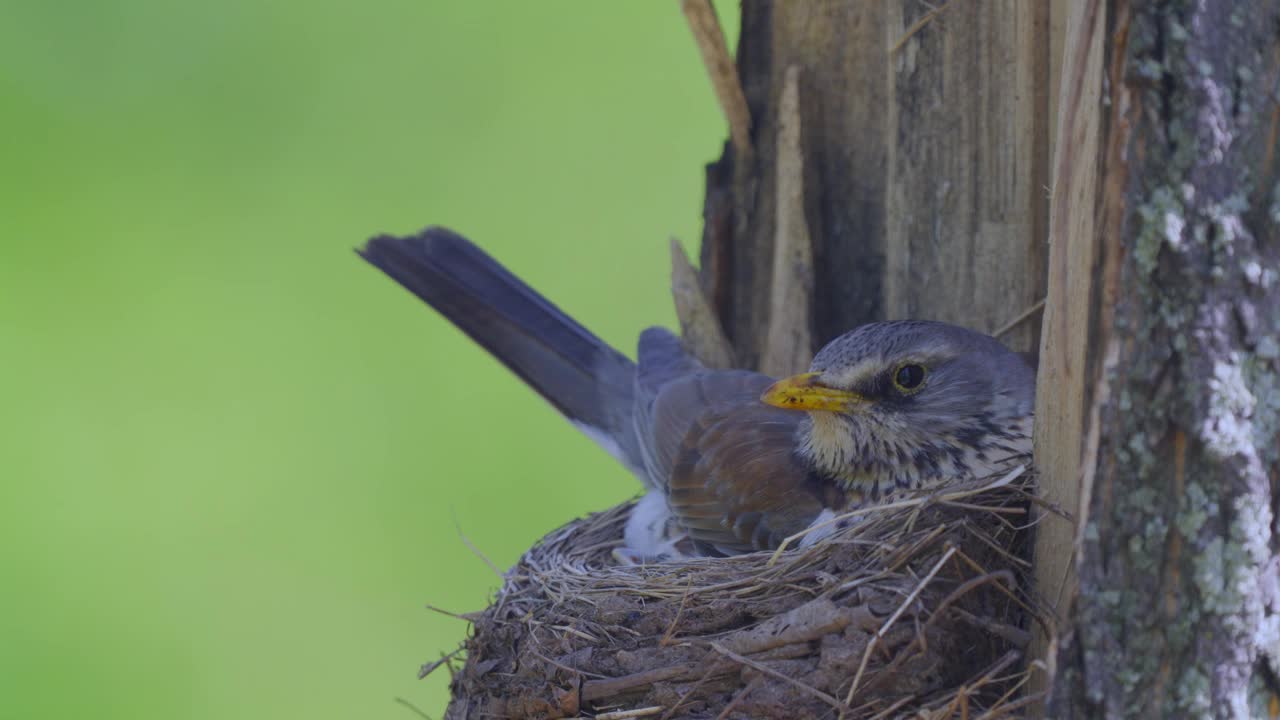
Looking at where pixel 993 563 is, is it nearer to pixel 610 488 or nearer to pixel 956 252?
pixel 956 252

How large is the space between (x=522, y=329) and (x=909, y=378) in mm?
1627

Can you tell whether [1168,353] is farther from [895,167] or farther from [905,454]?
[895,167]

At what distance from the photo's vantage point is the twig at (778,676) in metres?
2.79

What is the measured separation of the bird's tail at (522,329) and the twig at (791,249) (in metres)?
0.72

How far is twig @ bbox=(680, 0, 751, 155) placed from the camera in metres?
4.43

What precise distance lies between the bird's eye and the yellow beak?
15 cm

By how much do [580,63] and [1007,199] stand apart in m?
4.07

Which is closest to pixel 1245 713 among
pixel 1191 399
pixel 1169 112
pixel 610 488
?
pixel 1191 399

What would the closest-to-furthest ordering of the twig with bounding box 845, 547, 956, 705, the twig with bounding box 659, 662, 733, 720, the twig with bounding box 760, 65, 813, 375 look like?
the twig with bounding box 845, 547, 956, 705
the twig with bounding box 659, 662, 733, 720
the twig with bounding box 760, 65, 813, 375

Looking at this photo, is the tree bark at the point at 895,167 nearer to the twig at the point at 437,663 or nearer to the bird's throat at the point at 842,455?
the bird's throat at the point at 842,455

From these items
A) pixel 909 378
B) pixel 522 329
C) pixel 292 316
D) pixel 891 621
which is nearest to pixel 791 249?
pixel 909 378

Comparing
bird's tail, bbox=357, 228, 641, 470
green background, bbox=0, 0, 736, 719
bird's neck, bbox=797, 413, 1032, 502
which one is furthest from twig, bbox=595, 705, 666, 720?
green background, bbox=0, 0, 736, 719

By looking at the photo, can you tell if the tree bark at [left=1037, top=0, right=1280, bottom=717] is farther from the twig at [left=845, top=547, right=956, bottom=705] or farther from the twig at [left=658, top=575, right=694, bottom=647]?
the twig at [left=658, top=575, right=694, bottom=647]

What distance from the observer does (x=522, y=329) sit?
485 cm
